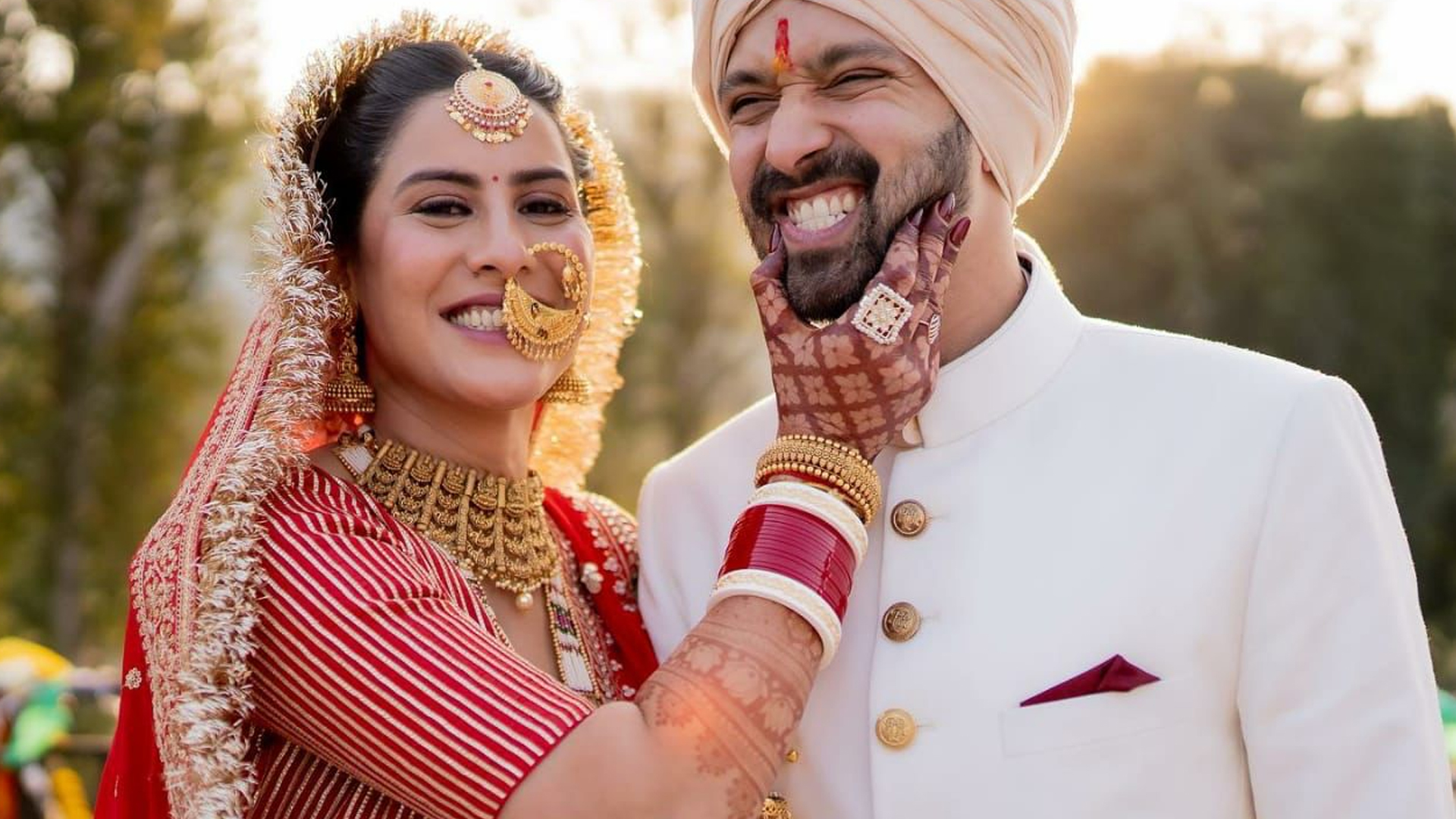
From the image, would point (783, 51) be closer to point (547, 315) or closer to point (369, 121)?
point (547, 315)

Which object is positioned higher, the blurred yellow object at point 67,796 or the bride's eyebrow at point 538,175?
the bride's eyebrow at point 538,175

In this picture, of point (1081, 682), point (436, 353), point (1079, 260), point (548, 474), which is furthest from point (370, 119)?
point (1079, 260)

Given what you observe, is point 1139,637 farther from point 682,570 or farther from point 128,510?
point 128,510

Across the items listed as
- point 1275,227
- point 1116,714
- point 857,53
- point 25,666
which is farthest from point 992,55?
point 1275,227

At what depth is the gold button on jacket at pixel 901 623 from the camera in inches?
93.7

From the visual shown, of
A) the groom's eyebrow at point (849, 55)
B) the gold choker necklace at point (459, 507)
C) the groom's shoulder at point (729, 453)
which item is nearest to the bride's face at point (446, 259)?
the gold choker necklace at point (459, 507)

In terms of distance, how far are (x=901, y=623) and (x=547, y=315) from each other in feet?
3.14

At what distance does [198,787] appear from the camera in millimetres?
2426

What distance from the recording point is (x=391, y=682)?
7.68 feet

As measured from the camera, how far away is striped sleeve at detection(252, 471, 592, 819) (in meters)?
2.29

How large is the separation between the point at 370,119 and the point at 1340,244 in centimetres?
1793

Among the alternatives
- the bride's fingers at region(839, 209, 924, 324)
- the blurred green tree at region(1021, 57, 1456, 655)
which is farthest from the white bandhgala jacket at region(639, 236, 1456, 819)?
the blurred green tree at region(1021, 57, 1456, 655)

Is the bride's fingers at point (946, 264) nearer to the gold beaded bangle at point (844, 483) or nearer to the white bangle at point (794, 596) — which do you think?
the gold beaded bangle at point (844, 483)

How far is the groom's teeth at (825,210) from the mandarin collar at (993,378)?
1.01ft
